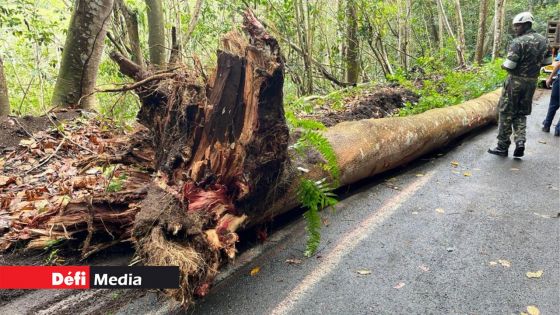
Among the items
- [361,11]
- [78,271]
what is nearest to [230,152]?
[78,271]

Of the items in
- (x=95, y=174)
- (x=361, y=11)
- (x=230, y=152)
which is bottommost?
(x=95, y=174)

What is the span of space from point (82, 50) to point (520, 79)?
7348 mm

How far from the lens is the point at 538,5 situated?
29.5m

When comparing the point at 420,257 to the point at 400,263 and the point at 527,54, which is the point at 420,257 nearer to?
the point at 400,263

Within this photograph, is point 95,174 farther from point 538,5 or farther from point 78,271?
point 538,5

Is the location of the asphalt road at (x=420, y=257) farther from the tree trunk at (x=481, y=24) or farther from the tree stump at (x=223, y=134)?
the tree trunk at (x=481, y=24)

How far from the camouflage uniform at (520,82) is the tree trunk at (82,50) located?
266 inches

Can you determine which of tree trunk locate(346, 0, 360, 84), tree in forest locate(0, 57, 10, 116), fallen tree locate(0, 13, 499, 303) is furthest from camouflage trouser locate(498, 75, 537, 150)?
tree in forest locate(0, 57, 10, 116)

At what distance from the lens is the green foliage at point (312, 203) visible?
3.62m

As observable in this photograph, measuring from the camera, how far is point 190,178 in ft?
11.3

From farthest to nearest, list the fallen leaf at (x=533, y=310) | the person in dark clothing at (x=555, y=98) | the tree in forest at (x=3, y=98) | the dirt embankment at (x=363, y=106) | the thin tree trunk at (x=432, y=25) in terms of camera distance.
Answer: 1. the thin tree trunk at (x=432, y=25)
2. the person in dark clothing at (x=555, y=98)
3. the dirt embankment at (x=363, y=106)
4. the tree in forest at (x=3, y=98)
5. the fallen leaf at (x=533, y=310)

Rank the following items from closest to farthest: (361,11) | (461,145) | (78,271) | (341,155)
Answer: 1. (78,271)
2. (341,155)
3. (461,145)
4. (361,11)

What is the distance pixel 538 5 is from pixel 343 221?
3314 centimetres

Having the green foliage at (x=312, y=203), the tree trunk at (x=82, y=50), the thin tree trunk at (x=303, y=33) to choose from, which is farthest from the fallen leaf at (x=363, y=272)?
the thin tree trunk at (x=303, y=33)
